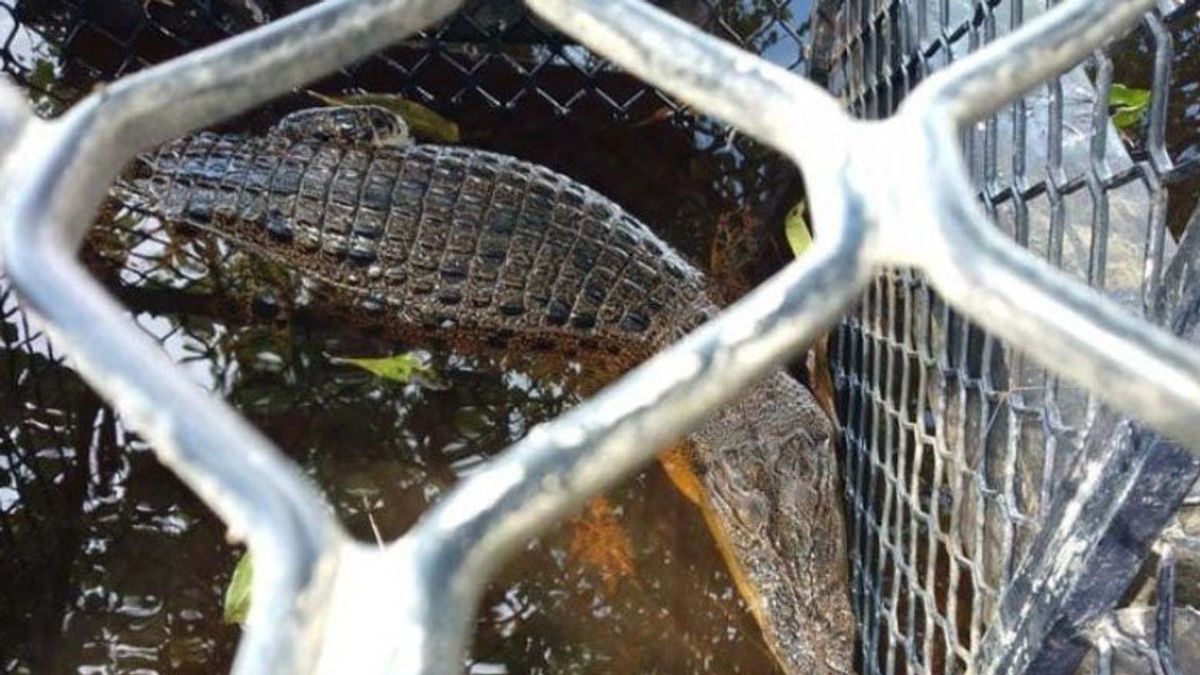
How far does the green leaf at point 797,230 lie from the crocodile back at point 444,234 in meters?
0.22

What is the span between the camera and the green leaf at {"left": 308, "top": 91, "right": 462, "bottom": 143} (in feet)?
9.25

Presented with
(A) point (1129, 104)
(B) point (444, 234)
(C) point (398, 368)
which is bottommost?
(C) point (398, 368)

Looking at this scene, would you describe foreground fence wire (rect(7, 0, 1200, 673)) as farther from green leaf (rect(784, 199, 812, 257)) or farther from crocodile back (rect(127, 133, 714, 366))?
crocodile back (rect(127, 133, 714, 366))

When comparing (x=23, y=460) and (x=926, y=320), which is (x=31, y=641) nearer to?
(x=23, y=460)

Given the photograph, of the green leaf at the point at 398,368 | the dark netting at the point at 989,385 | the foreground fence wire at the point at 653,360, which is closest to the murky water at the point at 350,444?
the green leaf at the point at 398,368

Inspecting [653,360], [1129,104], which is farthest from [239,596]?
[1129,104]

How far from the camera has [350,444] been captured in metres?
2.48

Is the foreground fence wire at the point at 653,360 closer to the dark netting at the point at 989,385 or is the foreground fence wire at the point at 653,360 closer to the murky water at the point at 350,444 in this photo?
the dark netting at the point at 989,385

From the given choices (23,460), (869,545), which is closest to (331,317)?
(23,460)

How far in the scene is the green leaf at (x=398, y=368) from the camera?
256 centimetres

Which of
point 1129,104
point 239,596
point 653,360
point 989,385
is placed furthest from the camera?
point 1129,104

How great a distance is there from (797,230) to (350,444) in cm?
98

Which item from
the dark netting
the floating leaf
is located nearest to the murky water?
the dark netting

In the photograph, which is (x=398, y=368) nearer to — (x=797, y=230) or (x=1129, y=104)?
(x=797, y=230)
